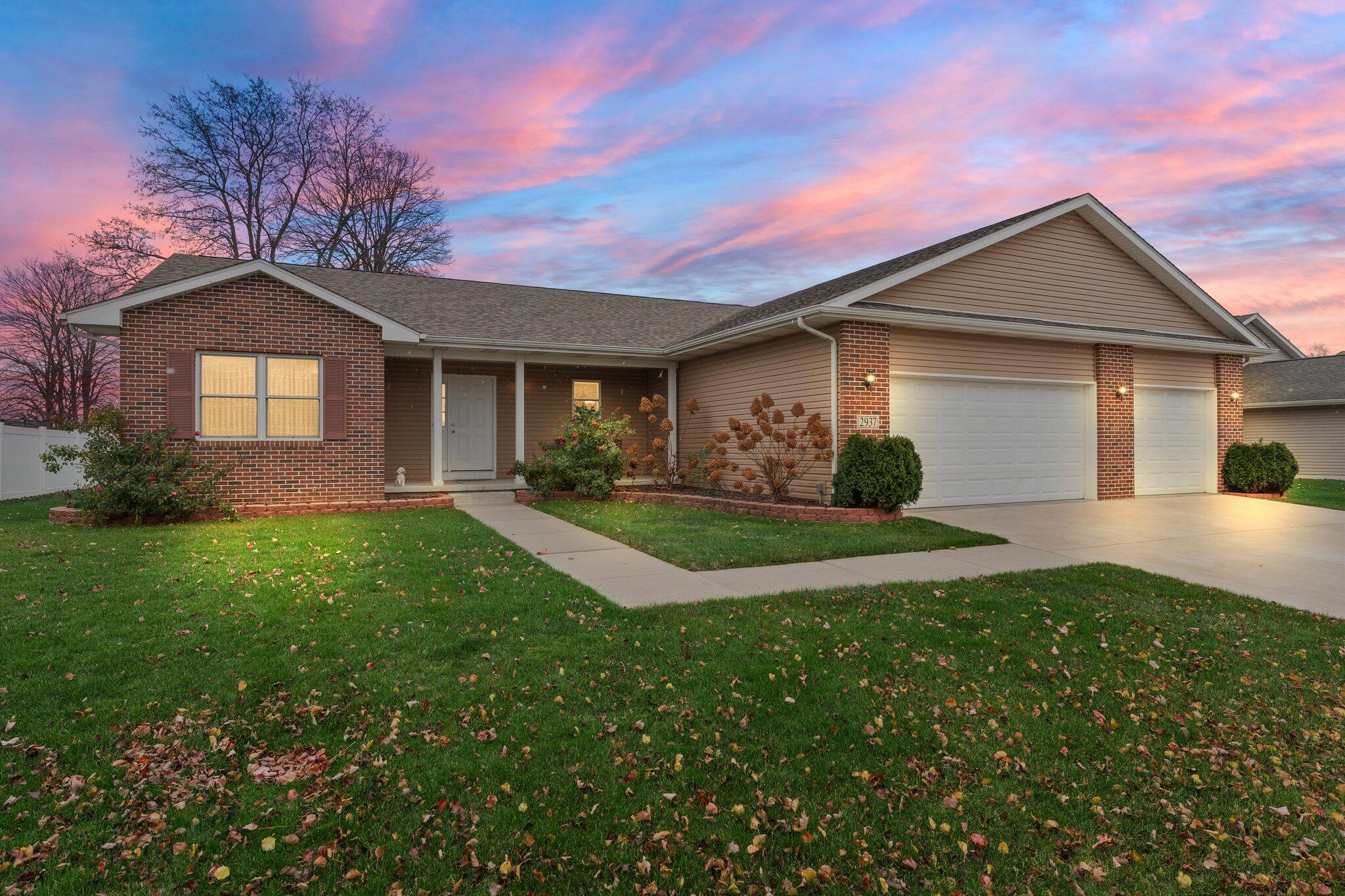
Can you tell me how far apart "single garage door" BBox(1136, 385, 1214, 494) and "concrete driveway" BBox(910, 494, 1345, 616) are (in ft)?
2.23

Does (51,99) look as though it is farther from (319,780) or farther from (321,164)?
(319,780)

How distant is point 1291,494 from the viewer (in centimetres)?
1411

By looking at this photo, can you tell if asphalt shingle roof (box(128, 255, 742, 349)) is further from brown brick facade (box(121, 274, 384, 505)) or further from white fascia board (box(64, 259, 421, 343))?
brown brick facade (box(121, 274, 384, 505))

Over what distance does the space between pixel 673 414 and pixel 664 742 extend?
12.1 meters

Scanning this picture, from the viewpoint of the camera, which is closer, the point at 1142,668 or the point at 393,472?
the point at 1142,668

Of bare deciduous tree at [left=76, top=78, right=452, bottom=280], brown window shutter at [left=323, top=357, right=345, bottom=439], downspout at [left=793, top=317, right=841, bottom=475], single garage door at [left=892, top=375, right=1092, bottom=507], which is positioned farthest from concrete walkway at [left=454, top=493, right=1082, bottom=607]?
bare deciduous tree at [left=76, top=78, right=452, bottom=280]

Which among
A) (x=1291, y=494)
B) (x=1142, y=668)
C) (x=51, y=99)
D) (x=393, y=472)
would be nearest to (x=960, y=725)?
(x=1142, y=668)

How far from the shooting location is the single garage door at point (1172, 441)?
44.0 ft

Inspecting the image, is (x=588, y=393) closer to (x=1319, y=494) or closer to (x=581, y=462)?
(x=581, y=462)

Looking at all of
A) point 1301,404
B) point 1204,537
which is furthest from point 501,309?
point 1301,404

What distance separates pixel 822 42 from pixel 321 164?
19.1 m

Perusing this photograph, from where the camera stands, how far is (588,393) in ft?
51.2

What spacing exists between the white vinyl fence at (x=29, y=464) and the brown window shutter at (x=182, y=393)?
4.11 meters

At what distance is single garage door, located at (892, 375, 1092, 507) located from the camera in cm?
1148
